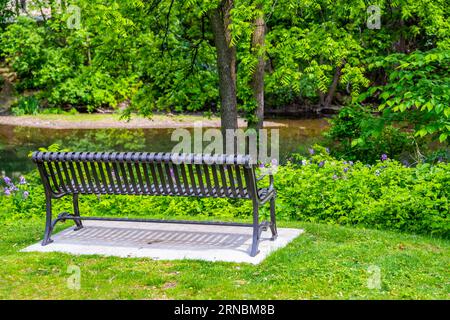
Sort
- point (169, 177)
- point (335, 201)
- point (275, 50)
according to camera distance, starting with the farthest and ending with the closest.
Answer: point (275, 50)
point (335, 201)
point (169, 177)

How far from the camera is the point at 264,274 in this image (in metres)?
5.32

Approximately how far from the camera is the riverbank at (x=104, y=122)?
20.8 m

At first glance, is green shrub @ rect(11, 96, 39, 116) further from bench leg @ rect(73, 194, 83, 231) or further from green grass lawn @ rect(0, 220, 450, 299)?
green grass lawn @ rect(0, 220, 450, 299)

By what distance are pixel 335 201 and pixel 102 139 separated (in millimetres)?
11807

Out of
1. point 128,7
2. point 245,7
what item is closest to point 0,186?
point 128,7

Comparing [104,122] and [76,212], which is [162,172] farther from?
[104,122]

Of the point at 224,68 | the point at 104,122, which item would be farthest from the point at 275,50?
the point at 104,122

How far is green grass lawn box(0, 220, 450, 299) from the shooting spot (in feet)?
16.0

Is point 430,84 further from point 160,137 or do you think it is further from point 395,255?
point 160,137

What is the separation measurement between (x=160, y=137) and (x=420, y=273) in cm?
1388

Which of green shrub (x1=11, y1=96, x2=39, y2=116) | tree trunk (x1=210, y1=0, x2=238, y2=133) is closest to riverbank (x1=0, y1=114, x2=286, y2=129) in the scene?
green shrub (x1=11, y1=96, x2=39, y2=116)

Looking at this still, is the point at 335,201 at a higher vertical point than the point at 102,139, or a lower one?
higher

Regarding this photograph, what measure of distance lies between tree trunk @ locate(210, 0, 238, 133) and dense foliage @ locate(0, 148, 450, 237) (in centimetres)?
217

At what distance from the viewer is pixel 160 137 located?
18703mm
